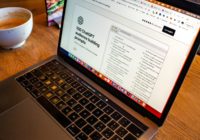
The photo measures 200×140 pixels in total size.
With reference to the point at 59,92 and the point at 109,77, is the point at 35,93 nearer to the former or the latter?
the point at 59,92

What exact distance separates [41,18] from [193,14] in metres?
0.73

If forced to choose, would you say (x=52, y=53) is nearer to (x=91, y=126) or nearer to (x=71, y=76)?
(x=71, y=76)

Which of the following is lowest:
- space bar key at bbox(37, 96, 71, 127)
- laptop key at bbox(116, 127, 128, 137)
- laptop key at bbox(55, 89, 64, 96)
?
space bar key at bbox(37, 96, 71, 127)

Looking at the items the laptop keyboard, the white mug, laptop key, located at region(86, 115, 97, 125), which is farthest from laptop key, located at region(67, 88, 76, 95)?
the white mug

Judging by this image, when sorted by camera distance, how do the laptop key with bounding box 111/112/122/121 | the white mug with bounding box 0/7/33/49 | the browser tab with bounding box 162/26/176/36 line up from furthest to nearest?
the white mug with bounding box 0/7/33/49 < the laptop key with bounding box 111/112/122/121 < the browser tab with bounding box 162/26/176/36

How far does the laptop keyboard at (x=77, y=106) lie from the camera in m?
0.55

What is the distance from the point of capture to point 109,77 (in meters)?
0.63

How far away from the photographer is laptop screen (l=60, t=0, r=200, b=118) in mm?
474

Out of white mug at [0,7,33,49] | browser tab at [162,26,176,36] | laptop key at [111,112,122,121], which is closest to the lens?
browser tab at [162,26,176,36]

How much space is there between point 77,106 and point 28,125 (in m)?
0.13

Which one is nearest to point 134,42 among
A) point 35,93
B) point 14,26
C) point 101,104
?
point 101,104

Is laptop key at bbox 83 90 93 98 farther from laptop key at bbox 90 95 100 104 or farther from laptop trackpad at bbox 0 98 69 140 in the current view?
laptop trackpad at bbox 0 98 69 140

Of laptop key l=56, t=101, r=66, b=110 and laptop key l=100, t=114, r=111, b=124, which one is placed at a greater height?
laptop key l=100, t=114, r=111, b=124

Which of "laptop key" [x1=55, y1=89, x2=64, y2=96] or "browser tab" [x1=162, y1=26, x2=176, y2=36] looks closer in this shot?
"browser tab" [x1=162, y1=26, x2=176, y2=36]
